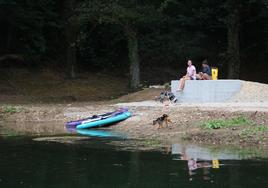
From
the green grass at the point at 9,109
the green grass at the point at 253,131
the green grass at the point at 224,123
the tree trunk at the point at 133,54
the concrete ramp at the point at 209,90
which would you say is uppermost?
the tree trunk at the point at 133,54

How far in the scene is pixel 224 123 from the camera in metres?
A: 19.7

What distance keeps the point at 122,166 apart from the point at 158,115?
8.56m

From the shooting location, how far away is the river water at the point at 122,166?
12.3m

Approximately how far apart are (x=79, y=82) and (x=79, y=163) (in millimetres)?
23967

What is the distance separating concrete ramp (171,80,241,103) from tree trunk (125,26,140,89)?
28.3 feet

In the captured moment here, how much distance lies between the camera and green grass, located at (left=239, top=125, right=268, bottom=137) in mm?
18000

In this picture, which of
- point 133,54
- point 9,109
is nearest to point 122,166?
point 9,109

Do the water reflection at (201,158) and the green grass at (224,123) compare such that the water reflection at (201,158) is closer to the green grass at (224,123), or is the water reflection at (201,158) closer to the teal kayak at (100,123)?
the green grass at (224,123)

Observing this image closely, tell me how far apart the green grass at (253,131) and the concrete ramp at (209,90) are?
7.14 m

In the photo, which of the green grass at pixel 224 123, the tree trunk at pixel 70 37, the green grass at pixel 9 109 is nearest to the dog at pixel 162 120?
the green grass at pixel 224 123

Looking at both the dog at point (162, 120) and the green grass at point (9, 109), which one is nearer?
the dog at point (162, 120)

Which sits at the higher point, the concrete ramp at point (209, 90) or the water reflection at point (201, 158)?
the concrete ramp at point (209, 90)

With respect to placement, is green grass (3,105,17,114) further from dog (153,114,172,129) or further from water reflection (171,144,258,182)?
water reflection (171,144,258,182)

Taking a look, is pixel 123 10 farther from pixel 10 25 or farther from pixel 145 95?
pixel 10 25
